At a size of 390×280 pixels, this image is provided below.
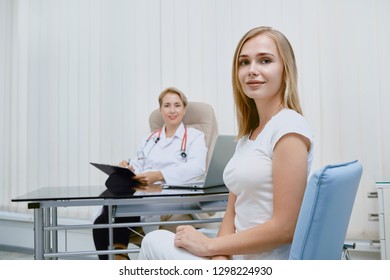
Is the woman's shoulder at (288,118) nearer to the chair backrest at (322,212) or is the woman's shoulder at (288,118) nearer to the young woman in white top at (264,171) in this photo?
the young woman in white top at (264,171)

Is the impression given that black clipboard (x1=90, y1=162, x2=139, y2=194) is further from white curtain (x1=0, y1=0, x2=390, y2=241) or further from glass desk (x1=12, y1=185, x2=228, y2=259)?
white curtain (x1=0, y1=0, x2=390, y2=241)

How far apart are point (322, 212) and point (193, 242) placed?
30cm

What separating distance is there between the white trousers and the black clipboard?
46 centimetres

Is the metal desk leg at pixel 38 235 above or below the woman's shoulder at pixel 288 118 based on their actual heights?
below

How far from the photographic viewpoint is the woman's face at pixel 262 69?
2.80ft

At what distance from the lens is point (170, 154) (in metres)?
2.15

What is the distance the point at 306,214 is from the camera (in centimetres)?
67

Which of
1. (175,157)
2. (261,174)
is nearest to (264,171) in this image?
(261,174)

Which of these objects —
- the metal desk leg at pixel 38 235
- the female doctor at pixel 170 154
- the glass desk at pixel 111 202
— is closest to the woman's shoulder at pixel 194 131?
the female doctor at pixel 170 154

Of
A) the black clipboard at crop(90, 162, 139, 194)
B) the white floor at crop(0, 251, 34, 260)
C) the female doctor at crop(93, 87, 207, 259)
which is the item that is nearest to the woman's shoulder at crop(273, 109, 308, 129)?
the black clipboard at crop(90, 162, 139, 194)

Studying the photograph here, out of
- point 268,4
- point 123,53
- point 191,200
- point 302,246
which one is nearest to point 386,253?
point 191,200

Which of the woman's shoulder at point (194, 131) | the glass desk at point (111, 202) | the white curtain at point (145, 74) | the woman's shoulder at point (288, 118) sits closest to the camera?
the woman's shoulder at point (288, 118)

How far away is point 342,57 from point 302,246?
5.59 feet

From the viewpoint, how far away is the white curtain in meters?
2.05
